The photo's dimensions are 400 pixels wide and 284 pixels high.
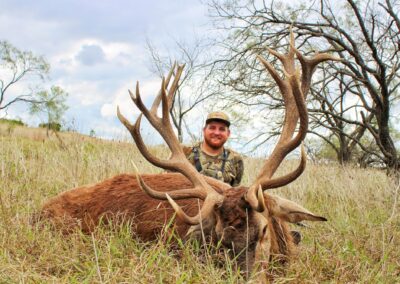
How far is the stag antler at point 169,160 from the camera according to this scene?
401cm

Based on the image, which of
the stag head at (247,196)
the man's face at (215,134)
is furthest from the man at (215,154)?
the stag head at (247,196)

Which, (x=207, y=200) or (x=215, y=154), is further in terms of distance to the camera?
(x=215, y=154)

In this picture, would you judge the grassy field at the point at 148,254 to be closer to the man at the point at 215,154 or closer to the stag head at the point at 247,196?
the stag head at the point at 247,196

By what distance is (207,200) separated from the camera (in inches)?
158

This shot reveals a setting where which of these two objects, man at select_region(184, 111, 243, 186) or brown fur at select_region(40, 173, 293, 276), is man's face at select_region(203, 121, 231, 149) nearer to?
man at select_region(184, 111, 243, 186)

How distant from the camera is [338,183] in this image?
8680 millimetres

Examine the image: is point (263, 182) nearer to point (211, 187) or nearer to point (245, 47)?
point (211, 187)

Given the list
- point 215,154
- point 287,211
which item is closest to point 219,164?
point 215,154

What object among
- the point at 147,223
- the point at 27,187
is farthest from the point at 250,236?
the point at 27,187

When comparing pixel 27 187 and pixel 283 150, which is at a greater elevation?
pixel 283 150

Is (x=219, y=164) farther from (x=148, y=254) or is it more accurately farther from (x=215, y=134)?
(x=148, y=254)

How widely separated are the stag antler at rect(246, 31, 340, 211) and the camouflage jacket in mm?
2091

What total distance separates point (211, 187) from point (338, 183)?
496cm

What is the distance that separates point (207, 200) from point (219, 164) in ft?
8.78
